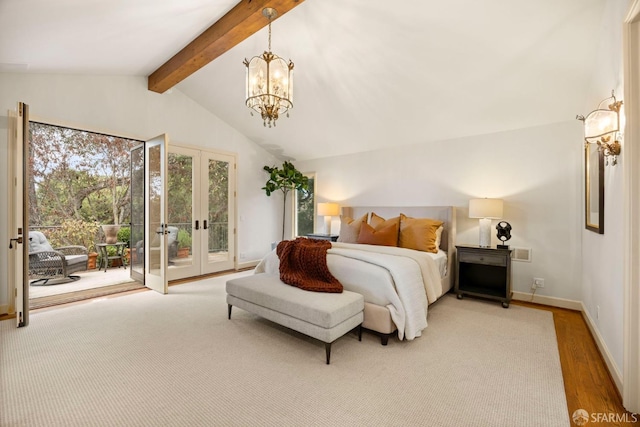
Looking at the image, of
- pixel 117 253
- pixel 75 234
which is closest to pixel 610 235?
pixel 117 253

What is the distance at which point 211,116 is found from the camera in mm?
5391

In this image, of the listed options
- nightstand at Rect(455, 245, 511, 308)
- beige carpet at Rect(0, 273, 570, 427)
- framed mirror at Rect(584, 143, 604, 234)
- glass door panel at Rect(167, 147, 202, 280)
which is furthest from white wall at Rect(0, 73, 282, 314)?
framed mirror at Rect(584, 143, 604, 234)

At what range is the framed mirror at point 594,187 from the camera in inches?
96.3

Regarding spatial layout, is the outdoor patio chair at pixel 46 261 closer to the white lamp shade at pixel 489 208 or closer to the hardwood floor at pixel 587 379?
the white lamp shade at pixel 489 208

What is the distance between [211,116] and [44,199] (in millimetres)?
4344

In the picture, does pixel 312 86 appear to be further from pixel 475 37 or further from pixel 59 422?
pixel 59 422

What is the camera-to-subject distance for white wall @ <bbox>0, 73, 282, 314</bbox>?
3.40 m

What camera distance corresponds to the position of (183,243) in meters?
4.96

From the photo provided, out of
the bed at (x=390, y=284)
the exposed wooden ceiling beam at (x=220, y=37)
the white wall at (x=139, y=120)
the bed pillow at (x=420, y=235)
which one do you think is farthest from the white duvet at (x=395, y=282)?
the white wall at (x=139, y=120)

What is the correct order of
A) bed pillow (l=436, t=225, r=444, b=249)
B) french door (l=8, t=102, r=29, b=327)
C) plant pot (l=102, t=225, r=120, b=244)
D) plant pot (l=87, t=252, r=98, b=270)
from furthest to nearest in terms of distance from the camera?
1. plant pot (l=102, t=225, r=120, b=244)
2. plant pot (l=87, t=252, r=98, b=270)
3. bed pillow (l=436, t=225, r=444, b=249)
4. french door (l=8, t=102, r=29, b=327)

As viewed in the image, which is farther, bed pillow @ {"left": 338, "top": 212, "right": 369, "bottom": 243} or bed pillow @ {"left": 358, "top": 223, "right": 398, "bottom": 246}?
bed pillow @ {"left": 338, "top": 212, "right": 369, "bottom": 243}

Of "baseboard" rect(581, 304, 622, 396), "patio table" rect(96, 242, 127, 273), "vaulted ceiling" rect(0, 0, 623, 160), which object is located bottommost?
"baseboard" rect(581, 304, 622, 396)

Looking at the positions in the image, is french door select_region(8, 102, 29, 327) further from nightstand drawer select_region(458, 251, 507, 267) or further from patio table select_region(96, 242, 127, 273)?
nightstand drawer select_region(458, 251, 507, 267)

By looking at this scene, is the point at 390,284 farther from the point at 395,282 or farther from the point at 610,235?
the point at 610,235
